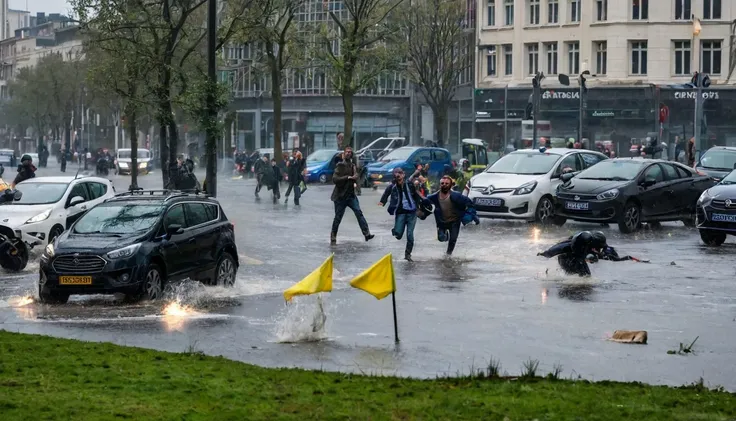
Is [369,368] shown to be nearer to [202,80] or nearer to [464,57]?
[202,80]

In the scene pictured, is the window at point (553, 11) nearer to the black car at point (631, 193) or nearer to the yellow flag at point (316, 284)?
the black car at point (631, 193)

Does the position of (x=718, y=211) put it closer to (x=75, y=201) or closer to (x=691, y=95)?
(x=75, y=201)

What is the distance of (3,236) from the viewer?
21.8 m

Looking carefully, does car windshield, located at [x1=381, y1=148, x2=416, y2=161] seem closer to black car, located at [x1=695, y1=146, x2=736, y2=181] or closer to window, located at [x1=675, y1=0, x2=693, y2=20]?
black car, located at [x1=695, y1=146, x2=736, y2=181]

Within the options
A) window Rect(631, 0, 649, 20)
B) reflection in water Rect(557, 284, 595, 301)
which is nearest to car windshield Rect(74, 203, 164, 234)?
reflection in water Rect(557, 284, 595, 301)

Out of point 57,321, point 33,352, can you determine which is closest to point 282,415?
point 33,352

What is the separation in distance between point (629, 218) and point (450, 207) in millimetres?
6487

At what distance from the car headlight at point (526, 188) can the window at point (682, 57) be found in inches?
1632

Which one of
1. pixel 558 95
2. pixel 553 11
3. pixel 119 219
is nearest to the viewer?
pixel 119 219

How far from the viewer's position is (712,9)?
69.2 metres

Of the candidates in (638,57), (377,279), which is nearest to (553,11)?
(638,57)

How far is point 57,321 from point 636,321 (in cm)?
649

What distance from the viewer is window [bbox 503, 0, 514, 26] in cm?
7550

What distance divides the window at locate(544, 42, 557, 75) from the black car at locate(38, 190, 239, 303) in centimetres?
5540
